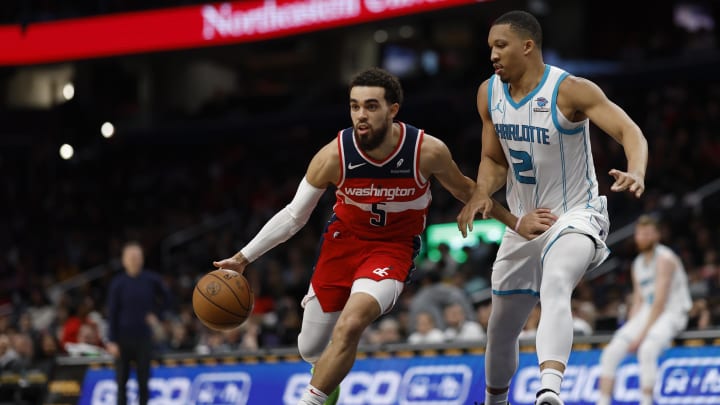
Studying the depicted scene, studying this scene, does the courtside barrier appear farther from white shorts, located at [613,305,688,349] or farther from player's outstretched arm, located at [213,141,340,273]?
player's outstretched arm, located at [213,141,340,273]

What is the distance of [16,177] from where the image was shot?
28.7 meters

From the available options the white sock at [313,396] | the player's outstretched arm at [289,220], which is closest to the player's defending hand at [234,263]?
the player's outstretched arm at [289,220]

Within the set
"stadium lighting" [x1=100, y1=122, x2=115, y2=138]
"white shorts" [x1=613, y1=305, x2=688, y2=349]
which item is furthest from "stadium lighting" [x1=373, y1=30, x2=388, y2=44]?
"white shorts" [x1=613, y1=305, x2=688, y2=349]

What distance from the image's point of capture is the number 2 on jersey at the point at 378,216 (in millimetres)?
7090

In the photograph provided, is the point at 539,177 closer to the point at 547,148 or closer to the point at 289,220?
the point at 547,148

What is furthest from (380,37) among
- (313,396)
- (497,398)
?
(313,396)

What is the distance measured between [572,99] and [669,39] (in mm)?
17778

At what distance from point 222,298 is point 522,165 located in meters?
2.04

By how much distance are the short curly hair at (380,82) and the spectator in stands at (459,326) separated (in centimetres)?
590

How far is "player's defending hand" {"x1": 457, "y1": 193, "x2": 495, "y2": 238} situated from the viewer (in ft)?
21.6

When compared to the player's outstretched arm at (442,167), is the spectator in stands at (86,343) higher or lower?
lower

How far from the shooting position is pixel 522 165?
263 inches

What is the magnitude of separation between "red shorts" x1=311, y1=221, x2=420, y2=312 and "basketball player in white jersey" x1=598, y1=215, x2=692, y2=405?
3628 mm

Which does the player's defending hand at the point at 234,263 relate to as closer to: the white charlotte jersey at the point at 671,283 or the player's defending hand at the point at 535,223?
the player's defending hand at the point at 535,223
